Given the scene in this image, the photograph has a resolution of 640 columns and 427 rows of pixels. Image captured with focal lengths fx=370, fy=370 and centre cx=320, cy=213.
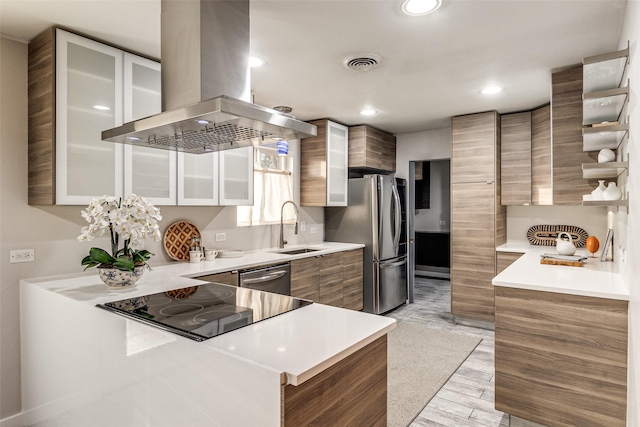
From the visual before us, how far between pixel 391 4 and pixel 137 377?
2177 mm

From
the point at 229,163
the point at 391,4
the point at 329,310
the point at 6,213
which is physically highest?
the point at 391,4

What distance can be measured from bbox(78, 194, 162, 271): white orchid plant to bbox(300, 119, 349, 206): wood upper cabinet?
2.62m

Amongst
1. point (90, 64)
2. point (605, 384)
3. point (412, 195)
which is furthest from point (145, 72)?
point (412, 195)

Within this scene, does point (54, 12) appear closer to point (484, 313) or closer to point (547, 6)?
point (547, 6)

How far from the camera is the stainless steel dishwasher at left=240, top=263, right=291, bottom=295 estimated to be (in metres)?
3.03

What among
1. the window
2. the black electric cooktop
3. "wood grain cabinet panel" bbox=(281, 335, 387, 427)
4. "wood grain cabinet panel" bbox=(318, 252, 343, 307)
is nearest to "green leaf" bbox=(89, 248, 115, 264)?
the black electric cooktop

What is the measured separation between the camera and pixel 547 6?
80.7 inches

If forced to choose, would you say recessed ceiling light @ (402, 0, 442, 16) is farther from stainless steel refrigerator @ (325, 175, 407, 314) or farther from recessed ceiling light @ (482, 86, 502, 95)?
stainless steel refrigerator @ (325, 175, 407, 314)

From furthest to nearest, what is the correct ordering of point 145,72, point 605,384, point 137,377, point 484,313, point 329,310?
point 484,313
point 145,72
point 605,384
point 329,310
point 137,377

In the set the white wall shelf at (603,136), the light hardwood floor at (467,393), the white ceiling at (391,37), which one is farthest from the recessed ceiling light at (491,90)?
the light hardwood floor at (467,393)

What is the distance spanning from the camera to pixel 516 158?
13.9ft

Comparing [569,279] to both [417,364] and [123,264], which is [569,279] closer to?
[417,364]

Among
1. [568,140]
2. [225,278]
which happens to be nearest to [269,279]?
[225,278]

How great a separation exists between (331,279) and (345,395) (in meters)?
2.82
